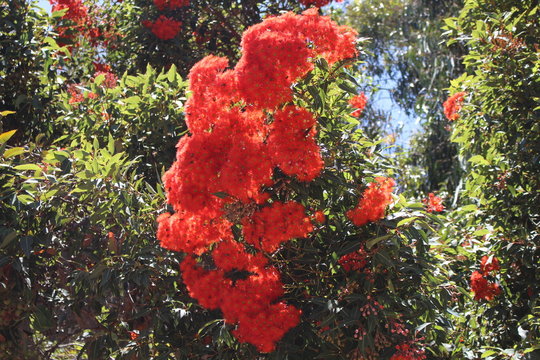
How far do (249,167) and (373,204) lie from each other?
0.61m

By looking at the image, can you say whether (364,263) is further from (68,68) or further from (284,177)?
(68,68)

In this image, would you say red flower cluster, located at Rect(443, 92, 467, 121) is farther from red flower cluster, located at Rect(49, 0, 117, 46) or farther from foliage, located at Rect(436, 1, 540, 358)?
red flower cluster, located at Rect(49, 0, 117, 46)

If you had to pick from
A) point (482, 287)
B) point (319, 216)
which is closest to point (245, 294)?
point (319, 216)

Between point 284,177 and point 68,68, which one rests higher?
point 284,177

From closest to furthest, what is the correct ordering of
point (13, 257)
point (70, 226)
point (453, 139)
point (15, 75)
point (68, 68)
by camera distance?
1. point (13, 257)
2. point (70, 226)
3. point (15, 75)
4. point (453, 139)
5. point (68, 68)

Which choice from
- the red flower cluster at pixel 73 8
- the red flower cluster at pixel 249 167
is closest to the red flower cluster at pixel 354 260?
the red flower cluster at pixel 249 167

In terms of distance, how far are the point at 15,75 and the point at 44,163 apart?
4.40 ft

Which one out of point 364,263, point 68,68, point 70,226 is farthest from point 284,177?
point 68,68

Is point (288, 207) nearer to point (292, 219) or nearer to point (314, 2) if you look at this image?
point (292, 219)

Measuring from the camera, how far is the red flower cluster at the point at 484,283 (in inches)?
158

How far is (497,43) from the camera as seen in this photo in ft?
13.5

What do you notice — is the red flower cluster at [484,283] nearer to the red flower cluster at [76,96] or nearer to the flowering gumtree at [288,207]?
the flowering gumtree at [288,207]

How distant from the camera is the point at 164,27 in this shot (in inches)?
224

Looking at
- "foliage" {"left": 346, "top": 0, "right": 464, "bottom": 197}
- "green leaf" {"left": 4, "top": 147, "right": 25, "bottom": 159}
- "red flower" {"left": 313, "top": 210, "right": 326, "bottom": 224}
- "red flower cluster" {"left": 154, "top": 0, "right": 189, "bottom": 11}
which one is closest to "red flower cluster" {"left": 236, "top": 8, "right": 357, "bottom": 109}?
A: "red flower" {"left": 313, "top": 210, "right": 326, "bottom": 224}
